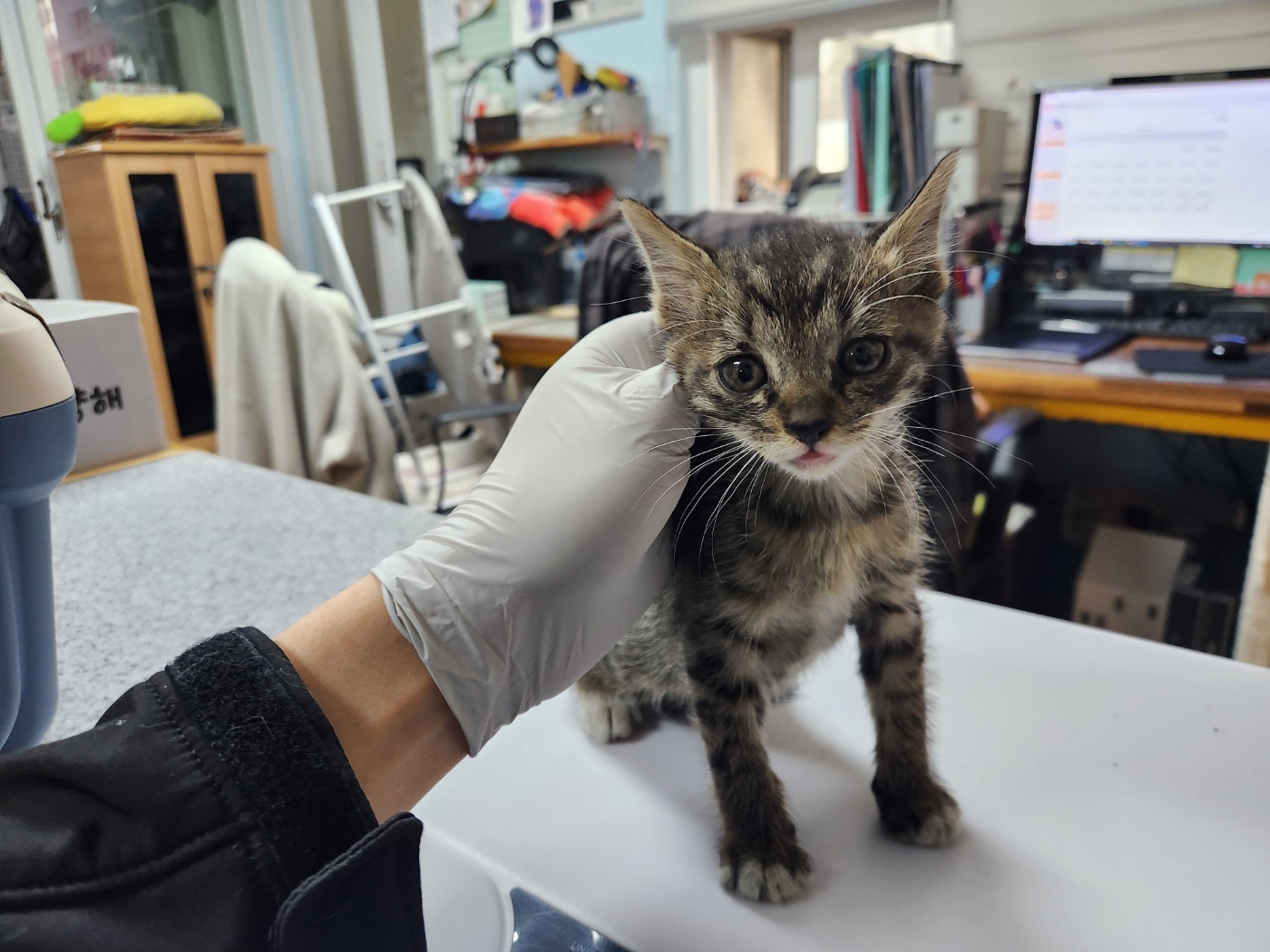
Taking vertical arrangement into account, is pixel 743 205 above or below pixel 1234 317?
above

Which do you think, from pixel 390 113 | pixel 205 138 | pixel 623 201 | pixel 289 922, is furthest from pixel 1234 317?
pixel 390 113

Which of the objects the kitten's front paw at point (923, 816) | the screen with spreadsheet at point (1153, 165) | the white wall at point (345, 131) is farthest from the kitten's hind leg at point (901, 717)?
the white wall at point (345, 131)

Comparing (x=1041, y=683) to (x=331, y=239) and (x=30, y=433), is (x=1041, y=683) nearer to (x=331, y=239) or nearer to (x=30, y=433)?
(x=30, y=433)

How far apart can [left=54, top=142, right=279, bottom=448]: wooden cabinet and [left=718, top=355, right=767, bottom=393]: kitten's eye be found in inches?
31.4

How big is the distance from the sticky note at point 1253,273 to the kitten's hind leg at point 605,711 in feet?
5.97

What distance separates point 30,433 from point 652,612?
0.47 meters

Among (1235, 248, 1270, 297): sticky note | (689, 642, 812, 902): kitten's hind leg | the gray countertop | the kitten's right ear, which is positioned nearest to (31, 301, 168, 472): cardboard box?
the gray countertop

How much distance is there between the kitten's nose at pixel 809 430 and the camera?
60 cm

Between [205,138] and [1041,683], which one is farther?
[205,138]

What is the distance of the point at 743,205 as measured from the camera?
8.33ft

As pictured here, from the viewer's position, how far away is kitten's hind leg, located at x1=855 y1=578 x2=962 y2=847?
1.88ft

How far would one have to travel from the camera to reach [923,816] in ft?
1.87

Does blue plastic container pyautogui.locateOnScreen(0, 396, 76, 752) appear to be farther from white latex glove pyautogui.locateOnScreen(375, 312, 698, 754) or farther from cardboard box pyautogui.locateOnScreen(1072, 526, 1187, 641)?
cardboard box pyautogui.locateOnScreen(1072, 526, 1187, 641)

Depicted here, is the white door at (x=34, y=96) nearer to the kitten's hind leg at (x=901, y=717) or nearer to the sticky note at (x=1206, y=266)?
the kitten's hind leg at (x=901, y=717)
